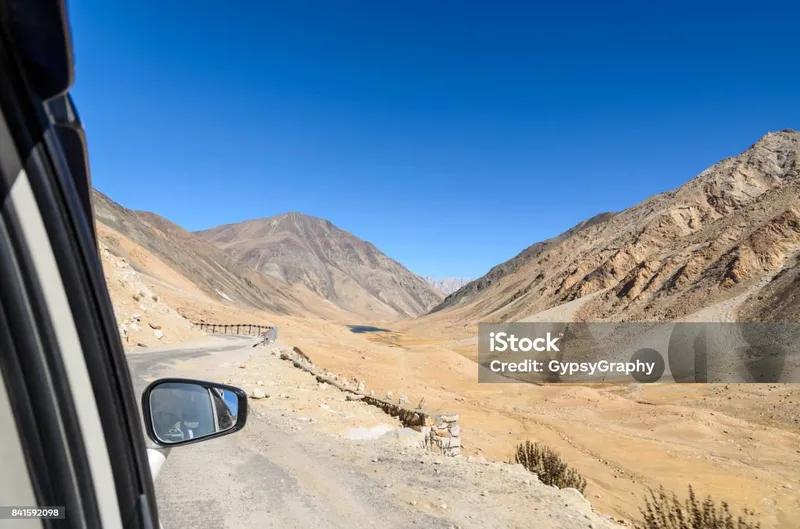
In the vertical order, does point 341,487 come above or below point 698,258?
above

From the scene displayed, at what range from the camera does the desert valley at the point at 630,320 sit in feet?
44.6

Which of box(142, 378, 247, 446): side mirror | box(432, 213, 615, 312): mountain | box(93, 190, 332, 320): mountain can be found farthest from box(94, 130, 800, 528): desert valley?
box(432, 213, 615, 312): mountain

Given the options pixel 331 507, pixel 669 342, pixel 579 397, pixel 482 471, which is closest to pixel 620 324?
pixel 669 342

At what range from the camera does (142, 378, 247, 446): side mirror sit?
7.11ft

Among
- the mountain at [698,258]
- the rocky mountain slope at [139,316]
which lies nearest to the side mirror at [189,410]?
the rocky mountain slope at [139,316]

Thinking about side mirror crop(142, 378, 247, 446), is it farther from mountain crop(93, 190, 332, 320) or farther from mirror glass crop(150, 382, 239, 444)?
mountain crop(93, 190, 332, 320)

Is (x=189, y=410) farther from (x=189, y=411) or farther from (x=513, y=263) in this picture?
(x=513, y=263)

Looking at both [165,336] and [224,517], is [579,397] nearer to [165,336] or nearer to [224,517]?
[165,336]

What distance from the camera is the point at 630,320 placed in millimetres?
45406

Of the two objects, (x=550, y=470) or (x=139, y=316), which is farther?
(x=139, y=316)

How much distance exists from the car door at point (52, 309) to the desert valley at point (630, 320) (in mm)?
10081

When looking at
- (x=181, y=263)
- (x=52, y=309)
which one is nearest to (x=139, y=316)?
(x=52, y=309)

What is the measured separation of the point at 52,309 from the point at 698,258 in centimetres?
5434

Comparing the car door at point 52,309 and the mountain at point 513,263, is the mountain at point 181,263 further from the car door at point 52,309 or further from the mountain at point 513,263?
the car door at point 52,309
